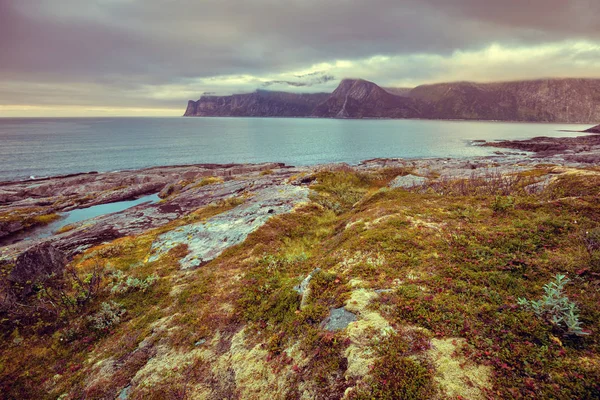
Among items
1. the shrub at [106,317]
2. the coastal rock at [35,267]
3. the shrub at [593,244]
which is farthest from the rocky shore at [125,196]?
the shrub at [593,244]

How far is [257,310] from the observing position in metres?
8.57

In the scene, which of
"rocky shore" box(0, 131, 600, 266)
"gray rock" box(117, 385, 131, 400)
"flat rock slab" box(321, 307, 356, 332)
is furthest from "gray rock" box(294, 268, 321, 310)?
"rocky shore" box(0, 131, 600, 266)

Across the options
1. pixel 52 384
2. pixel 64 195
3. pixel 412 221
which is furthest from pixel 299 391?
pixel 64 195

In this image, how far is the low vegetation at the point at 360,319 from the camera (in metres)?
4.80

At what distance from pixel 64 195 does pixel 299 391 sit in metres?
79.1

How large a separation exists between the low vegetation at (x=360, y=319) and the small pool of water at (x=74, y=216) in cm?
3829

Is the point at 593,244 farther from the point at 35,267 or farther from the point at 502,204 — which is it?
the point at 35,267

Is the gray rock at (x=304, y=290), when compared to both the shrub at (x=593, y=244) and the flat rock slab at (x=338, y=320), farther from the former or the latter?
the shrub at (x=593, y=244)

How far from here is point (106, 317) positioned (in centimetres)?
945

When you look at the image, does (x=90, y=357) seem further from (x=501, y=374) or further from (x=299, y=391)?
(x=501, y=374)

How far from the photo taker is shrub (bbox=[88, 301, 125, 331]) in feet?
29.9

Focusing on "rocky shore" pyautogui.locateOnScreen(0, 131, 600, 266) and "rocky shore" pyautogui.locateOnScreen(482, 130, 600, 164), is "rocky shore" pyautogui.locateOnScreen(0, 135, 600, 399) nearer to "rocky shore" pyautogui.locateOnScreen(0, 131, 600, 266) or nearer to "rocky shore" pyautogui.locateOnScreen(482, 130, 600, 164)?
"rocky shore" pyautogui.locateOnScreen(0, 131, 600, 266)

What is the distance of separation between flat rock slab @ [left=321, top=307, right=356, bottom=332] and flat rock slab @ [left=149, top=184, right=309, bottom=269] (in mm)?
8857

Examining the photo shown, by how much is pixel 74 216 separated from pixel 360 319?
57717mm
